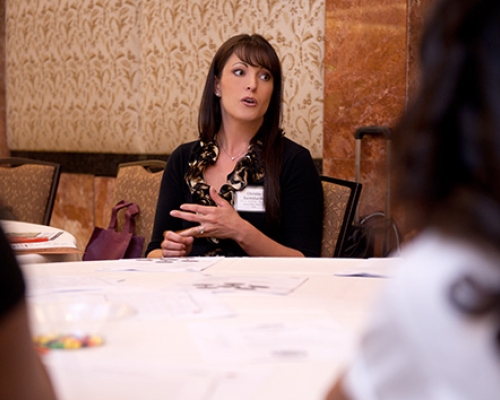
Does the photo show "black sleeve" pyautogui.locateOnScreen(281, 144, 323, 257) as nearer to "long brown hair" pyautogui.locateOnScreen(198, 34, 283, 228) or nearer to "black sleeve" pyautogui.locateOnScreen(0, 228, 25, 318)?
"long brown hair" pyautogui.locateOnScreen(198, 34, 283, 228)

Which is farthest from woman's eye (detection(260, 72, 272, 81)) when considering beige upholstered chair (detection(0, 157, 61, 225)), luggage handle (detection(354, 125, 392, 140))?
beige upholstered chair (detection(0, 157, 61, 225))

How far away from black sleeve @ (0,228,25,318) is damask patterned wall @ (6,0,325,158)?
3778mm

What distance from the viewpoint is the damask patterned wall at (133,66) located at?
14.8 feet

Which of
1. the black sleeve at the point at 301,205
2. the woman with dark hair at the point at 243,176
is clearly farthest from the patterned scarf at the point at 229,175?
the black sleeve at the point at 301,205

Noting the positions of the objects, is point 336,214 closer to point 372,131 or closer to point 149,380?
point 372,131

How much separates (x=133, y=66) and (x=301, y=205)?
2930mm

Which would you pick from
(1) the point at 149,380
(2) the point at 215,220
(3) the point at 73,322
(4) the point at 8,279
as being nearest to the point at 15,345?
(4) the point at 8,279

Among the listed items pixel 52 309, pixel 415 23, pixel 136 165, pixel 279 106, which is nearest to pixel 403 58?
pixel 415 23

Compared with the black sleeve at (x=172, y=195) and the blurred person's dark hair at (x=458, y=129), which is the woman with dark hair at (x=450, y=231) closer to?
the blurred person's dark hair at (x=458, y=129)

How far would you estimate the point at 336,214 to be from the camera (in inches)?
118

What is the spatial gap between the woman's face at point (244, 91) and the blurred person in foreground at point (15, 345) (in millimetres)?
2316

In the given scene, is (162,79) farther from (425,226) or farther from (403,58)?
(425,226)

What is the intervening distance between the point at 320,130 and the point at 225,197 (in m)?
1.57

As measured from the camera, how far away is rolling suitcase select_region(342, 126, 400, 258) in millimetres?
3506
